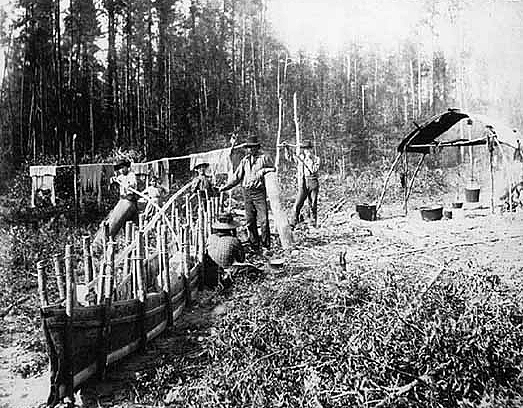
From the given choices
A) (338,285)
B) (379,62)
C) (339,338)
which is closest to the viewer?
(339,338)

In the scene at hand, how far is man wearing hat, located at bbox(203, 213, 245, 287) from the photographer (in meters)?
2.08

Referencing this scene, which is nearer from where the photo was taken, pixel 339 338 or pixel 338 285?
pixel 339 338

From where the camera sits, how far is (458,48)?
2170mm

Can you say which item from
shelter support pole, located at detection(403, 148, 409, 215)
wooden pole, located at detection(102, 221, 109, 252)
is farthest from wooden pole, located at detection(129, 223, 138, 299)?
shelter support pole, located at detection(403, 148, 409, 215)

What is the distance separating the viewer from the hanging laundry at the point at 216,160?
1.91 metres

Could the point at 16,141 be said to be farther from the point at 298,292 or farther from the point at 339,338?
the point at 339,338

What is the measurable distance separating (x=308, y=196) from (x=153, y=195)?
24.1 inches

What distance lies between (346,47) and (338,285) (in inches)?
36.6

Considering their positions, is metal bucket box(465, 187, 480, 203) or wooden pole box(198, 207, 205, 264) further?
metal bucket box(465, 187, 480, 203)

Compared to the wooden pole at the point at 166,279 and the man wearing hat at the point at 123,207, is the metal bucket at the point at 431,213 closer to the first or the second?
the wooden pole at the point at 166,279

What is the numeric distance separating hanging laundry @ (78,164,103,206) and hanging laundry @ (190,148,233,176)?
1.09ft

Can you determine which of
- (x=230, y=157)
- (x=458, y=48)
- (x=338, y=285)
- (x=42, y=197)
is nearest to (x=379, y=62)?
(x=458, y=48)

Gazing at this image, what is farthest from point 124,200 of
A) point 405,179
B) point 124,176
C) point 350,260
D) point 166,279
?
point 405,179

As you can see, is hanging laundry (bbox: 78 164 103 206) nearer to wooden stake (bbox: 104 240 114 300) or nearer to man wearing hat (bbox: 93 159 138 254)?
man wearing hat (bbox: 93 159 138 254)
